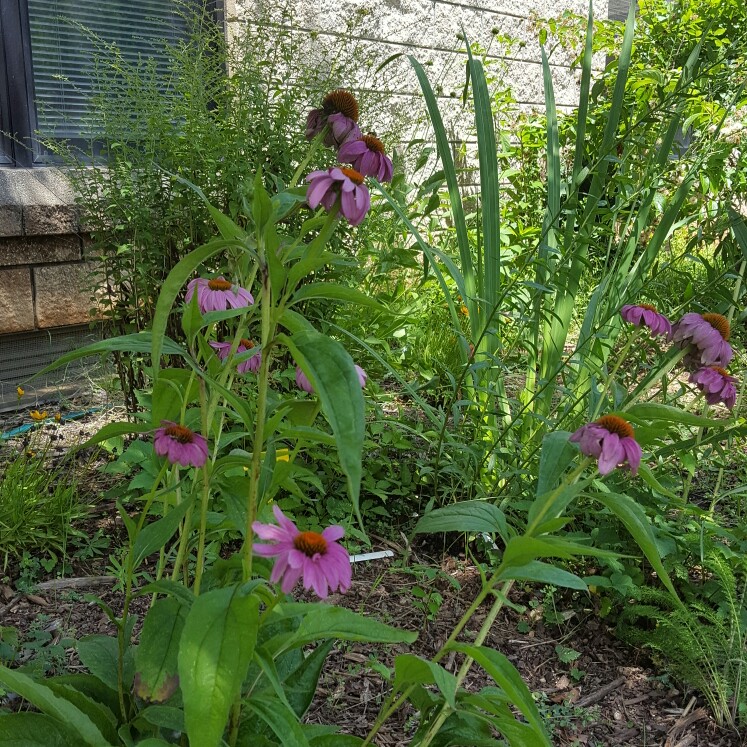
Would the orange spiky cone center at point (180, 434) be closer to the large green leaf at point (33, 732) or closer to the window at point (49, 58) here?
the large green leaf at point (33, 732)

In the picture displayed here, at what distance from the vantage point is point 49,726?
1110mm

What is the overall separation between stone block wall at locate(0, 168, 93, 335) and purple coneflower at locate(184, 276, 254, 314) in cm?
215

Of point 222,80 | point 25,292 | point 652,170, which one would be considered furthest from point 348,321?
point 25,292

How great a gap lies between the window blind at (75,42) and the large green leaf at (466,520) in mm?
2838

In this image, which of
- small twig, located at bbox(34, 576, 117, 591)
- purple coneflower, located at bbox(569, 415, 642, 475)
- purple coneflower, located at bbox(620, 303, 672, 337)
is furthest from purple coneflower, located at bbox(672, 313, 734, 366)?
small twig, located at bbox(34, 576, 117, 591)

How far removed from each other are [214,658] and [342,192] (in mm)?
555

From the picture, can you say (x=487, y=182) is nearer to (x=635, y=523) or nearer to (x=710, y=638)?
(x=710, y=638)

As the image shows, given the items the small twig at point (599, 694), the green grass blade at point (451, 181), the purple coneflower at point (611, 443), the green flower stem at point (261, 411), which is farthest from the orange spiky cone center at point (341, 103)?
the small twig at point (599, 694)

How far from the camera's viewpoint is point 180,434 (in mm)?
1107

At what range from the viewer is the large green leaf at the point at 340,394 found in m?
0.79

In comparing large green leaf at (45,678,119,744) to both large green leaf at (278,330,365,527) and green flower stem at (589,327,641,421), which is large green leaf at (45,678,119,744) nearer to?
large green leaf at (278,330,365,527)

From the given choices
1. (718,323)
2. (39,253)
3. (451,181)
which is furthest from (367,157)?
(39,253)

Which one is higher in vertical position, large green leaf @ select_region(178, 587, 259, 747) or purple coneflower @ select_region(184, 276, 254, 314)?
purple coneflower @ select_region(184, 276, 254, 314)

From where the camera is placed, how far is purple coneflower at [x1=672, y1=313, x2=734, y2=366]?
136 cm
